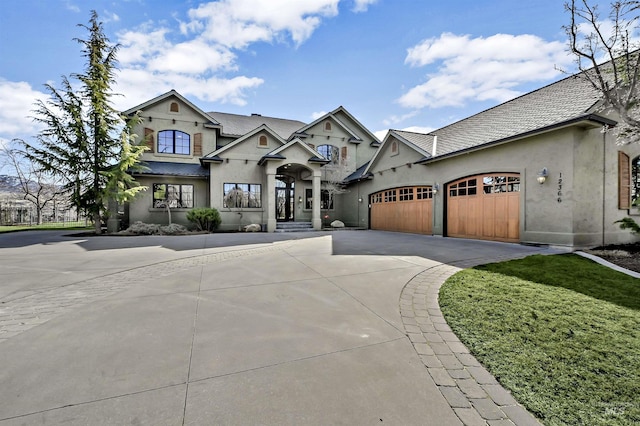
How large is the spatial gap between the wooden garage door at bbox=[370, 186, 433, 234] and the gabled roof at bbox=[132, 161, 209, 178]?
1053 centimetres

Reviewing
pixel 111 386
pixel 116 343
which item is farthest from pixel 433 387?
pixel 116 343

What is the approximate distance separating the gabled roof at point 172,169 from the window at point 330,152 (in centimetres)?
813

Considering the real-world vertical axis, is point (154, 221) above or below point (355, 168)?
below

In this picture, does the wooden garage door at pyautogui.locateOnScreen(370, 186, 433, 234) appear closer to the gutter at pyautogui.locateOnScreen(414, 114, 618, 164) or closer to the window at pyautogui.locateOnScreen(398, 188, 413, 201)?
the window at pyautogui.locateOnScreen(398, 188, 413, 201)

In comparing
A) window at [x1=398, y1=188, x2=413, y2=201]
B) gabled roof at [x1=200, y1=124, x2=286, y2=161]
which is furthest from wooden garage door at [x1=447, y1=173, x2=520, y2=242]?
gabled roof at [x1=200, y1=124, x2=286, y2=161]

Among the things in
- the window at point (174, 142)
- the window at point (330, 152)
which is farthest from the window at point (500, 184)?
the window at point (174, 142)

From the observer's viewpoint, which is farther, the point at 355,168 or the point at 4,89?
the point at 355,168

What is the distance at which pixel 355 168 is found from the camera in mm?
20984

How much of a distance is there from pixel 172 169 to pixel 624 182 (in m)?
20.0

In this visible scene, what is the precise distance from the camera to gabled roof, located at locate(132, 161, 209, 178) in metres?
15.1

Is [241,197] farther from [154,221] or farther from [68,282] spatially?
[68,282]

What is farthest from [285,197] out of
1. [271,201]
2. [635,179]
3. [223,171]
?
[635,179]

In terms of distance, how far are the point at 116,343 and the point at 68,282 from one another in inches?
127

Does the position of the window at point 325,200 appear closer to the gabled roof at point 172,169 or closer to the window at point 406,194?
the window at point 406,194
